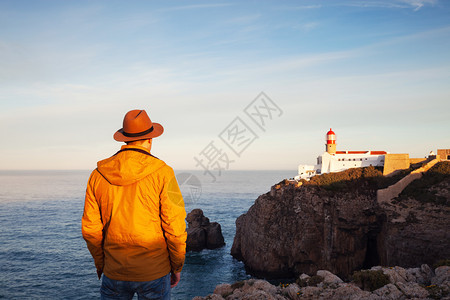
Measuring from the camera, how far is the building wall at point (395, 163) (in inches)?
1558

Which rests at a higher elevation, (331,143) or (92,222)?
(331,143)

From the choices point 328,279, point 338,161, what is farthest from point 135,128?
point 338,161

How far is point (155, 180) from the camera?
13.0ft

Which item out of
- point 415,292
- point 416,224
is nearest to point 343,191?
point 416,224

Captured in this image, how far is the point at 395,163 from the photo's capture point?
40.1 m

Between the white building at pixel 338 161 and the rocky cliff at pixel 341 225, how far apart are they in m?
5.93

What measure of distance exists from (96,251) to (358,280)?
12.1 metres

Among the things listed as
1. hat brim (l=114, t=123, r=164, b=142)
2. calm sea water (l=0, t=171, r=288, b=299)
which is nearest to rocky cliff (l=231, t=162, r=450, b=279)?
calm sea water (l=0, t=171, r=288, b=299)

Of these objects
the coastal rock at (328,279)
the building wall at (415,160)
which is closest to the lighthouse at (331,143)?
the building wall at (415,160)

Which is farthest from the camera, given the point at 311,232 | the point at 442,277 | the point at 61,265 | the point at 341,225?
the point at 61,265

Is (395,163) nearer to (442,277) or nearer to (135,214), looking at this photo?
(442,277)

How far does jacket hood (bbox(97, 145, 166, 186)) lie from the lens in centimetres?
392

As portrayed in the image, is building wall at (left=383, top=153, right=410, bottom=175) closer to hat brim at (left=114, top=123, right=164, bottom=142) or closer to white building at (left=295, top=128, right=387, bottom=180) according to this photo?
white building at (left=295, top=128, right=387, bottom=180)

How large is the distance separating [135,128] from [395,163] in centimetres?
4207
